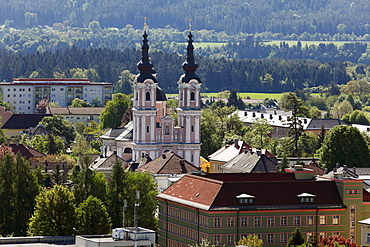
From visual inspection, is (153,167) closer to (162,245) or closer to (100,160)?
(100,160)

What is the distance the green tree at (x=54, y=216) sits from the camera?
79.9m

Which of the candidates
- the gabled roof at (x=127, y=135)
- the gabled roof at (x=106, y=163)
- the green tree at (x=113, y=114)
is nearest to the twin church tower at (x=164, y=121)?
the gabled roof at (x=106, y=163)

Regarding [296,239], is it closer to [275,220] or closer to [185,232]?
[275,220]

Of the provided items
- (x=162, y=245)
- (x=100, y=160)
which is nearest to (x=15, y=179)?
(x=162, y=245)

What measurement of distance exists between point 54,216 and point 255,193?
12566 mm

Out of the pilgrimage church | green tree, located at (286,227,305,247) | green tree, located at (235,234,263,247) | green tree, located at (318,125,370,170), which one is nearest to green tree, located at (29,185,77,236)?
green tree, located at (235,234,263,247)

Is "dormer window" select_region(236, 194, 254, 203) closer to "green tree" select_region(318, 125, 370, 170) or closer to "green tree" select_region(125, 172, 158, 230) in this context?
"green tree" select_region(125, 172, 158, 230)

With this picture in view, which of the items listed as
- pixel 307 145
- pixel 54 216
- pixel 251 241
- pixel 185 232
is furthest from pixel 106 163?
pixel 251 241

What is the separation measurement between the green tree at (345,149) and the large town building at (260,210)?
3592 cm

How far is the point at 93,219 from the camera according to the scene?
81188mm

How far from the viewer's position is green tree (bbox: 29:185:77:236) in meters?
79.9

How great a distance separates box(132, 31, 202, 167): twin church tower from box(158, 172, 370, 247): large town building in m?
46.8

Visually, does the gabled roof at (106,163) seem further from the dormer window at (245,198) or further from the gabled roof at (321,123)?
the gabled roof at (321,123)

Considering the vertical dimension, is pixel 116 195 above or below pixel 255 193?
below
